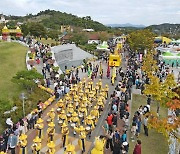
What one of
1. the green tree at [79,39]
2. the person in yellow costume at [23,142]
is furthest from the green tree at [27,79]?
the green tree at [79,39]

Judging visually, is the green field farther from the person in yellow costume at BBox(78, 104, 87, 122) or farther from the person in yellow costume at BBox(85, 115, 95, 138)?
the person in yellow costume at BBox(85, 115, 95, 138)

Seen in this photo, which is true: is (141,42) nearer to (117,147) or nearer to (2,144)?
(117,147)

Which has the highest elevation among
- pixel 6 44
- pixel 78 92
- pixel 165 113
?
pixel 6 44

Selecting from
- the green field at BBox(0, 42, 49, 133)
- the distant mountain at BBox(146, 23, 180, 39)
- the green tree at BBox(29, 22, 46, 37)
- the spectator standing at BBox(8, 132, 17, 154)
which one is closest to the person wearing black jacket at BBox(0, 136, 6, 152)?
the spectator standing at BBox(8, 132, 17, 154)

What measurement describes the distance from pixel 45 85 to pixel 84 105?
22.0 ft

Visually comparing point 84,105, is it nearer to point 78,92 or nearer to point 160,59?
point 78,92

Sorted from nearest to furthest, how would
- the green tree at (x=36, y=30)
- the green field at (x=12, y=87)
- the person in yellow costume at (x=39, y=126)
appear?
the person in yellow costume at (x=39, y=126) → the green field at (x=12, y=87) → the green tree at (x=36, y=30)

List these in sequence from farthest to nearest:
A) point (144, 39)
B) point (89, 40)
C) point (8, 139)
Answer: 1. point (89, 40)
2. point (144, 39)
3. point (8, 139)

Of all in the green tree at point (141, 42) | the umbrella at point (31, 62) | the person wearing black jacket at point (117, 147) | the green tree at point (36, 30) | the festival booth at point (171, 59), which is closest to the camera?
the person wearing black jacket at point (117, 147)

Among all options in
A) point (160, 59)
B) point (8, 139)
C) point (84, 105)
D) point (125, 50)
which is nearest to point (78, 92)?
point (84, 105)

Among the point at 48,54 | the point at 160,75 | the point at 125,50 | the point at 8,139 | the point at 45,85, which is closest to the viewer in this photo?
the point at 8,139

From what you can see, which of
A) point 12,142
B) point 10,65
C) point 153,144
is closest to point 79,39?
point 10,65

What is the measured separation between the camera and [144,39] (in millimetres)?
39781

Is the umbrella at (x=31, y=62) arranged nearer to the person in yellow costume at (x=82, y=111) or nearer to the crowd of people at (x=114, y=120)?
Result: the crowd of people at (x=114, y=120)
